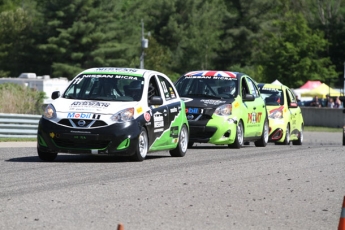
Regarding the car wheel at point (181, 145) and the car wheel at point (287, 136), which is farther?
the car wheel at point (287, 136)

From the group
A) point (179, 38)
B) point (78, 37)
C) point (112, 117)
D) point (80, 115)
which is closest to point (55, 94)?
point (80, 115)

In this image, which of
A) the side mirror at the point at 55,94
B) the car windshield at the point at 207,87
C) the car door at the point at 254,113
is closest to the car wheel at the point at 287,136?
the car door at the point at 254,113

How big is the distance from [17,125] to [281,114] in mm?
6850

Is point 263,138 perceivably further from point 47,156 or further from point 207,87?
point 47,156

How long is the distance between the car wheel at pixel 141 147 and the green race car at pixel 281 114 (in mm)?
9501

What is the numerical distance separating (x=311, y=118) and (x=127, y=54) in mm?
42629

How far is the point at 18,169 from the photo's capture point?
14.0 metres

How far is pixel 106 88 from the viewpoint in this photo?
52.9ft

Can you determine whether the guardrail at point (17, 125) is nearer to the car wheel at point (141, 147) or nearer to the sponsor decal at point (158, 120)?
the sponsor decal at point (158, 120)

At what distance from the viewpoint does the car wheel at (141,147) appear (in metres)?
15.4

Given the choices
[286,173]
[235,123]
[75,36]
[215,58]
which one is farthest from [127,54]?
[286,173]

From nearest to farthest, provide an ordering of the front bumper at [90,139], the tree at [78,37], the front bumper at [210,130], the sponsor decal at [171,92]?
the front bumper at [90,139]
the sponsor decal at [171,92]
the front bumper at [210,130]
the tree at [78,37]

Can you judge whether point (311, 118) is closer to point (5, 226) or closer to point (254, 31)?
point (5, 226)

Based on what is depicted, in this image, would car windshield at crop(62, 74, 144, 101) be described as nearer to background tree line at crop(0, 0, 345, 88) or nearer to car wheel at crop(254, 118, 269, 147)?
car wheel at crop(254, 118, 269, 147)
